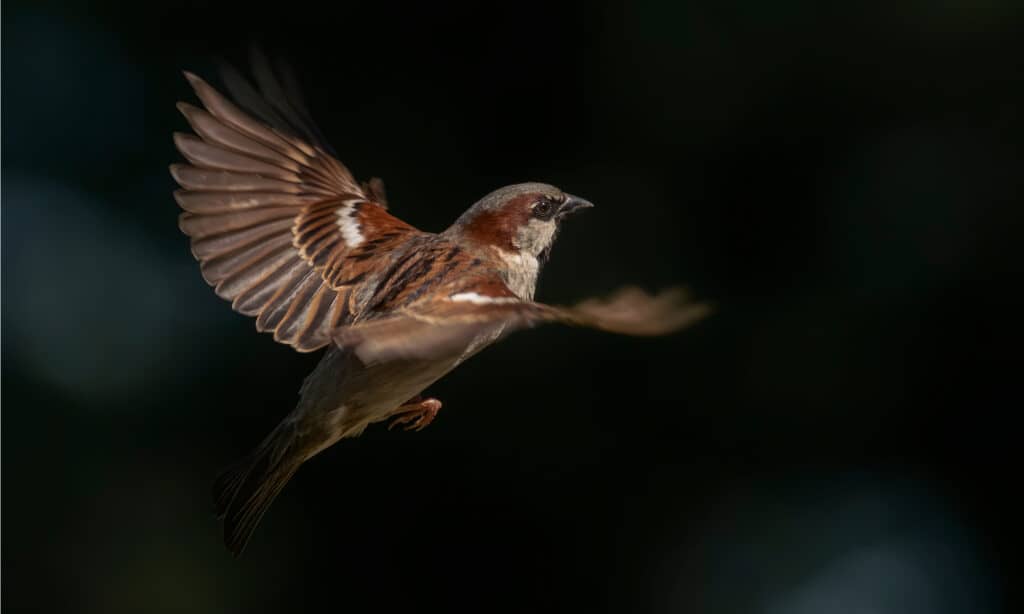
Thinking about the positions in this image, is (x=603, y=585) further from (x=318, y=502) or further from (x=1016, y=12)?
(x=1016, y=12)

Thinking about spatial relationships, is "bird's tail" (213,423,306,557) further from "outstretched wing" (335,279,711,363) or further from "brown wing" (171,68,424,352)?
"outstretched wing" (335,279,711,363)

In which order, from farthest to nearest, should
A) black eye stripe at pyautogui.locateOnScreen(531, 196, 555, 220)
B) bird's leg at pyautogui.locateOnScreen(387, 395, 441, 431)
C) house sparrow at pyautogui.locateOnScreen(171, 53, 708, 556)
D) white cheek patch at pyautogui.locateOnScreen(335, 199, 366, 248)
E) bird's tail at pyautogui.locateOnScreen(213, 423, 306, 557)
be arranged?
white cheek patch at pyautogui.locateOnScreen(335, 199, 366, 248), black eye stripe at pyautogui.locateOnScreen(531, 196, 555, 220), bird's leg at pyautogui.locateOnScreen(387, 395, 441, 431), bird's tail at pyautogui.locateOnScreen(213, 423, 306, 557), house sparrow at pyautogui.locateOnScreen(171, 53, 708, 556)

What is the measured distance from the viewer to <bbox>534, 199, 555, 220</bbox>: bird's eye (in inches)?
94.4

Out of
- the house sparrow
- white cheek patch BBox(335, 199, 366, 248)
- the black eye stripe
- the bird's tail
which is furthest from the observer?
white cheek patch BBox(335, 199, 366, 248)

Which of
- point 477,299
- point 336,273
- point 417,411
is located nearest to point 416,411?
point 417,411

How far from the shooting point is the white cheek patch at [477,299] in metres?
1.95

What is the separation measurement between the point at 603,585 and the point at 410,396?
258cm

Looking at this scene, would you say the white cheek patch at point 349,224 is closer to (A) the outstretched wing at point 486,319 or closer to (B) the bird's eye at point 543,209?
(B) the bird's eye at point 543,209

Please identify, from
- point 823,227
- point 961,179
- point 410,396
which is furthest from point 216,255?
point 961,179

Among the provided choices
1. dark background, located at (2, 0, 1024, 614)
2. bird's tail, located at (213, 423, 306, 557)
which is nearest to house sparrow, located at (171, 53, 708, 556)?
bird's tail, located at (213, 423, 306, 557)

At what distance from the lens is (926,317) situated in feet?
15.6

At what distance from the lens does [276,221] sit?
2662 millimetres

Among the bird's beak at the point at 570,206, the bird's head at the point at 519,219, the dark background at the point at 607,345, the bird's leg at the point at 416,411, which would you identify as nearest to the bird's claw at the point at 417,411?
the bird's leg at the point at 416,411

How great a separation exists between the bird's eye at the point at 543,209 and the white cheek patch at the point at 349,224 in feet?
1.19
